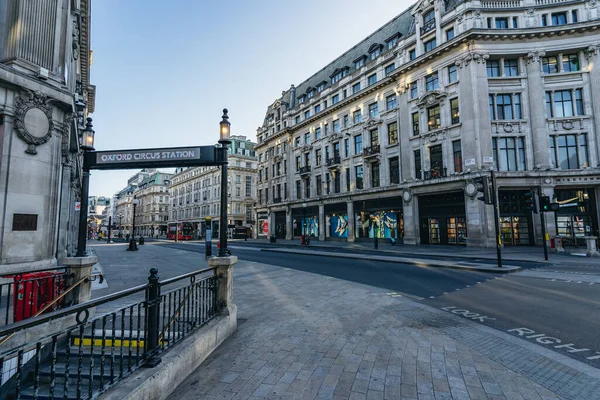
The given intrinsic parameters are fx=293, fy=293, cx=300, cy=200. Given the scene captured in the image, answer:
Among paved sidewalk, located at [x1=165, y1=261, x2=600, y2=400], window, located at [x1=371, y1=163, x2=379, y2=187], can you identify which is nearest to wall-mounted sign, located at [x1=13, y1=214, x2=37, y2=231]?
paved sidewalk, located at [x1=165, y1=261, x2=600, y2=400]

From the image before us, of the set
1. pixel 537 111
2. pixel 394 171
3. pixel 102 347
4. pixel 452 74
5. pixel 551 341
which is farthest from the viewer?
pixel 394 171

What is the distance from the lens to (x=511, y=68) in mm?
24594

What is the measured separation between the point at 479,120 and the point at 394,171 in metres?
8.87

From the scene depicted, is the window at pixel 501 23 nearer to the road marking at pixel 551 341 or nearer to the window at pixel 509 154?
the window at pixel 509 154

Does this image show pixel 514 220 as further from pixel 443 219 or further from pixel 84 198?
pixel 84 198

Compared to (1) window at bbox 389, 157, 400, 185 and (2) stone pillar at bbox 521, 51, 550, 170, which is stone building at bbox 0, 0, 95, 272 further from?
(2) stone pillar at bbox 521, 51, 550, 170

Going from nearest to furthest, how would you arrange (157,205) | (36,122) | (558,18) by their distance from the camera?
(36,122) < (558,18) < (157,205)

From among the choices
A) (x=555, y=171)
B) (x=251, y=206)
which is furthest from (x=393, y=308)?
(x=251, y=206)

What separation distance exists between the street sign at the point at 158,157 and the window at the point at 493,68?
27258 mm

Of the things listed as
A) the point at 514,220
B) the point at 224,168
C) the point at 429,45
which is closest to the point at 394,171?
the point at 514,220

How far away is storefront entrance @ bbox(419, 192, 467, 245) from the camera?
81.3ft

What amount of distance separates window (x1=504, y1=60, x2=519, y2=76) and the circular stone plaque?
3074 centimetres

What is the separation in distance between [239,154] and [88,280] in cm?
6325

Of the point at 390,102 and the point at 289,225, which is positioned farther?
the point at 289,225
